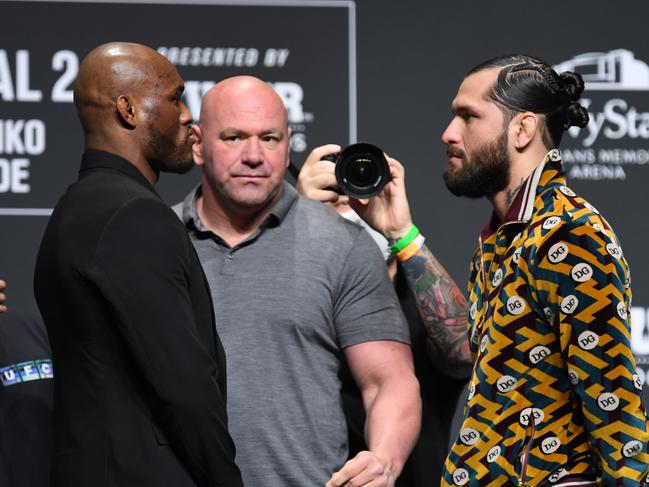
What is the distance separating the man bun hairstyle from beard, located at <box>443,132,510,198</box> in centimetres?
6

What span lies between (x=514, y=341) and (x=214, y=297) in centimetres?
73

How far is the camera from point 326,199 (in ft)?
8.55

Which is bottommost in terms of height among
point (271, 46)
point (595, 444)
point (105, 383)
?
point (595, 444)

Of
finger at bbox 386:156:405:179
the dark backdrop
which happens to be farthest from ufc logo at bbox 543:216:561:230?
the dark backdrop

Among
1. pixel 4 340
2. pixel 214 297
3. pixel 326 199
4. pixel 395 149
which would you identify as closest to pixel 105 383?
pixel 4 340

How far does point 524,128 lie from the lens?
208 cm

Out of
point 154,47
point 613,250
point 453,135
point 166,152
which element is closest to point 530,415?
point 613,250

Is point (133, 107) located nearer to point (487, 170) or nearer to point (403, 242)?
point (487, 170)

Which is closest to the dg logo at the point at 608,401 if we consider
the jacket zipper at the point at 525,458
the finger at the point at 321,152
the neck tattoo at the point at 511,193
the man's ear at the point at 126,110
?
the jacket zipper at the point at 525,458

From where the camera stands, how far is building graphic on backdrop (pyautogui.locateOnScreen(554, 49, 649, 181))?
10.7 feet

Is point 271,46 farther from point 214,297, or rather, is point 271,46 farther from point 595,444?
point 595,444

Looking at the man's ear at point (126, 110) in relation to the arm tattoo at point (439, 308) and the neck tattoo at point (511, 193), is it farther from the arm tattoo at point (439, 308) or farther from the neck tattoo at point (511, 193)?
the arm tattoo at point (439, 308)

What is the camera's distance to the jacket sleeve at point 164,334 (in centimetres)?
166

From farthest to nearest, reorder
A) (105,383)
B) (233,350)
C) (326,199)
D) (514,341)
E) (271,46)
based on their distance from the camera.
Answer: (271,46) < (326,199) < (233,350) < (514,341) < (105,383)
